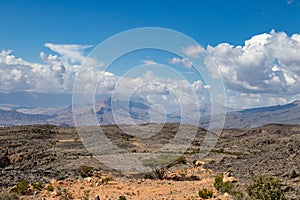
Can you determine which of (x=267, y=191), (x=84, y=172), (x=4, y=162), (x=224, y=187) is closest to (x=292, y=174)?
(x=224, y=187)

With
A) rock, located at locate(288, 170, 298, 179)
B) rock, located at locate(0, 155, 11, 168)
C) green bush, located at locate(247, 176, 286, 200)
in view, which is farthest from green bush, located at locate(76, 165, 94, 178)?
green bush, located at locate(247, 176, 286, 200)

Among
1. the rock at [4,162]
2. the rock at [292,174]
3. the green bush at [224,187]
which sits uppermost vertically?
the rock at [292,174]

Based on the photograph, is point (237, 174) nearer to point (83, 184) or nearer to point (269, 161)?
point (269, 161)

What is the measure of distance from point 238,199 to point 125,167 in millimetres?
23633

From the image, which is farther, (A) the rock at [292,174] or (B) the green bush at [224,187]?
(A) the rock at [292,174]

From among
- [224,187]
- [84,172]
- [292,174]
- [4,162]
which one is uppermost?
[292,174]

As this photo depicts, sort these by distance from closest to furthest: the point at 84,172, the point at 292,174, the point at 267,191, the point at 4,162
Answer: the point at 267,191, the point at 292,174, the point at 84,172, the point at 4,162

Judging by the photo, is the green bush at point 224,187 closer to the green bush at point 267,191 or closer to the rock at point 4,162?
the green bush at point 267,191

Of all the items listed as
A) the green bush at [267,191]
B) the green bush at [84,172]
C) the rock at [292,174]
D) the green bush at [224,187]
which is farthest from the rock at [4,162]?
the green bush at [267,191]

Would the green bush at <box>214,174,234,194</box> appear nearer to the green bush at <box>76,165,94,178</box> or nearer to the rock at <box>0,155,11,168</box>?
the green bush at <box>76,165,94,178</box>

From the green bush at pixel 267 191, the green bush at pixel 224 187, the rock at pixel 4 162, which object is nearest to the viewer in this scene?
the green bush at pixel 267 191

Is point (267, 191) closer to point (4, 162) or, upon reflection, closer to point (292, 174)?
point (292, 174)

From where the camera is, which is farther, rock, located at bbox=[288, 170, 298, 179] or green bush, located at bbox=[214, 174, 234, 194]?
rock, located at bbox=[288, 170, 298, 179]

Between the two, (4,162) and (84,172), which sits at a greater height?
(84,172)
